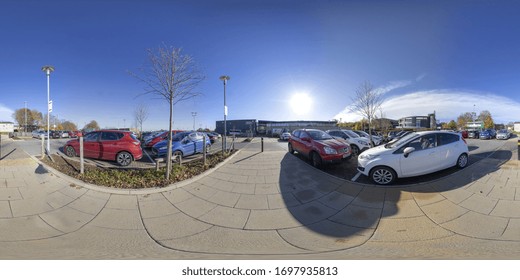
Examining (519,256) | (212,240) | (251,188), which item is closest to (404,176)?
(519,256)

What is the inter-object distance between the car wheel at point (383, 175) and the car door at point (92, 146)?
9653 millimetres

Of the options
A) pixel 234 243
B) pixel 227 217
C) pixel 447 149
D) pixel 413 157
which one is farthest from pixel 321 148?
pixel 234 243

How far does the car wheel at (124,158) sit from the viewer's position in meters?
7.97

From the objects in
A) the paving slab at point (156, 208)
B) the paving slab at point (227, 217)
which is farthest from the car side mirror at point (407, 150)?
the paving slab at point (156, 208)

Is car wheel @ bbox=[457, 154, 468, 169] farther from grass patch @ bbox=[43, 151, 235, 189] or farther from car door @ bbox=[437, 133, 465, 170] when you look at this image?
grass patch @ bbox=[43, 151, 235, 189]

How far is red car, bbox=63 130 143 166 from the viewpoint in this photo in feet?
26.2

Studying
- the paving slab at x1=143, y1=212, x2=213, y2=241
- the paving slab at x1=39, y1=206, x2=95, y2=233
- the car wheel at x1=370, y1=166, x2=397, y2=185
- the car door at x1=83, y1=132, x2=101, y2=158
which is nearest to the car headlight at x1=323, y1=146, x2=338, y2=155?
the car wheel at x1=370, y1=166, x2=397, y2=185

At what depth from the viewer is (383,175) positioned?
5.42m

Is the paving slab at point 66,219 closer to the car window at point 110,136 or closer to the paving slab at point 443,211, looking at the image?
the car window at point 110,136

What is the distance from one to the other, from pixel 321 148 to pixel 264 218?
373 centimetres

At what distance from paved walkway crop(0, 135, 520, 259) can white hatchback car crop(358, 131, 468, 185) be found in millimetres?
420

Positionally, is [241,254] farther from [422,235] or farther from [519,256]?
[519,256]

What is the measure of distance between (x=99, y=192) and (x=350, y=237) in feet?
18.7

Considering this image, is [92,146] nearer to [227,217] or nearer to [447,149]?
[227,217]
